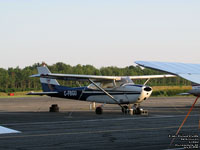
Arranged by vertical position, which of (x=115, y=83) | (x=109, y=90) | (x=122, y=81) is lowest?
(x=109, y=90)

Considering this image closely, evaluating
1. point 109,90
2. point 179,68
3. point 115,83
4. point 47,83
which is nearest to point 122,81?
point 115,83

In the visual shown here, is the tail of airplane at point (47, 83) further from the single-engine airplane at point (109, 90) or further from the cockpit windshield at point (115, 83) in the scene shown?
the cockpit windshield at point (115, 83)

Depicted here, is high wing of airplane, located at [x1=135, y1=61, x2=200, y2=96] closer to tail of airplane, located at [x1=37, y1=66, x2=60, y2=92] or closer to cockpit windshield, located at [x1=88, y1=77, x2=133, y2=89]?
cockpit windshield, located at [x1=88, y1=77, x2=133, y2=89]

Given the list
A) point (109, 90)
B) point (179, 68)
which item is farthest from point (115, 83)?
point (179, 68)

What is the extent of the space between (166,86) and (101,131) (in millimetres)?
50103

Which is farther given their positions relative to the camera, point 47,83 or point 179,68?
point 47,83

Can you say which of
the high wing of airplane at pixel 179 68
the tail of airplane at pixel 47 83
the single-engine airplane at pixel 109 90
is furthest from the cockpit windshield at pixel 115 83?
the high wing of airplane at pixel 179 68

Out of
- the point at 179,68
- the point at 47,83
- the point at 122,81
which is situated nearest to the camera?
the point at 179,68

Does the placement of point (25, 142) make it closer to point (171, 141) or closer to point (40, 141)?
point (40, 141)

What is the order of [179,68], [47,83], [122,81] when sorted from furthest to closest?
[47,83]
[122,81]
[179,68]

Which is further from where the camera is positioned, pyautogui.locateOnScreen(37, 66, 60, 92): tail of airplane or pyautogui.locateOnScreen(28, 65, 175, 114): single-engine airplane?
pyautogui.locateOnScreen(37, 66, 60, 92): tail of airplane

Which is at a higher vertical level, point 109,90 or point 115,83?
point 115,83

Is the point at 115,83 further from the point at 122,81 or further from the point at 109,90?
the point at 109,90

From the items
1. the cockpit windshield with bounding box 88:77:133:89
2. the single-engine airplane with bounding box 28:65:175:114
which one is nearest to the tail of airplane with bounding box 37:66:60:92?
the single-engine airplane with bounding box 28:65:175:114
